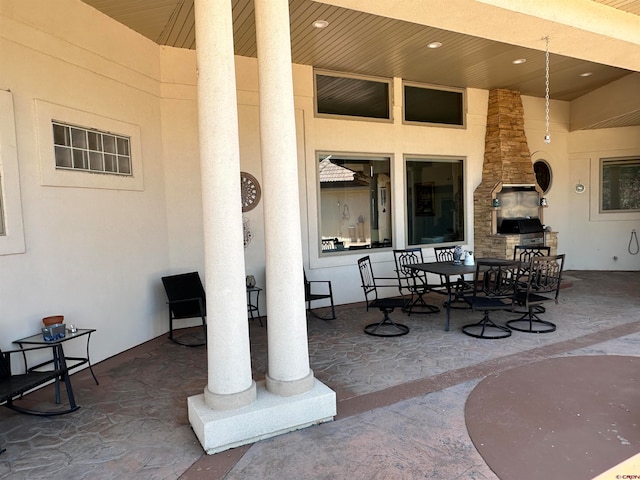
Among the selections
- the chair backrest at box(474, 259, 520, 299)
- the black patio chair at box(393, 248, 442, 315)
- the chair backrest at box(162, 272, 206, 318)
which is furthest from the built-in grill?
the chair backrest at box(162, 272, 206, 318)

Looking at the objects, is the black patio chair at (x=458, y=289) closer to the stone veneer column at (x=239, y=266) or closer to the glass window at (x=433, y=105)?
the glass window at (x=433, y=105)

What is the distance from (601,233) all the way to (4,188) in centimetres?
1012

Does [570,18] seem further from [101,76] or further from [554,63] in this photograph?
[101,76]

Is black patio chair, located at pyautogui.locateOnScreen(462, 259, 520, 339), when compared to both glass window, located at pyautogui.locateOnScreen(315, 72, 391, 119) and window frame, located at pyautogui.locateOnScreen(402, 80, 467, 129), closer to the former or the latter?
window frame, located at pyautogui.locateOnScreen(402, 80, 467, 129)

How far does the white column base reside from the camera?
252cm

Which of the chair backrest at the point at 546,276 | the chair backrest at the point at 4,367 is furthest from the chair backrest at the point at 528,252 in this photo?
the chair backrest at the point at 4,367

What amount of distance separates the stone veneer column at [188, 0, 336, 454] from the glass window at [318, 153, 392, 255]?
3.39m

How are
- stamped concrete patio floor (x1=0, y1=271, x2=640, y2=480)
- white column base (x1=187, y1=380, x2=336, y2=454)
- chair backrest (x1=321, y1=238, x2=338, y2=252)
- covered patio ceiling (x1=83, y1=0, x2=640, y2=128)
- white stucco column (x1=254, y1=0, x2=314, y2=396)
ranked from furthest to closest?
chair backrest (x1=321, y1=238, x2=338, y2=252) → covered patio ceiling (x1=83, y1=0, x2=640, y2=128) → white stucco column (x1=254, y1=0, x2=314, y2=396) → white column base (x1=187, y1=380, x2=336, y2=454) → stamped concrete patio floor (x1=0, y1=271, x2=640, y2=480)

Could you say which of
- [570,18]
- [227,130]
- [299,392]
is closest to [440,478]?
[299,392]

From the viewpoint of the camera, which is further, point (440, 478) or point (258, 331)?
point (258, 331)

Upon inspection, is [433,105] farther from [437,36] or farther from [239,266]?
[239,266]

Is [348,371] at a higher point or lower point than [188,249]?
lower

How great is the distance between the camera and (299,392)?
2.82 m

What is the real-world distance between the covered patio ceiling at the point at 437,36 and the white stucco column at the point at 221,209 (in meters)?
1.24
